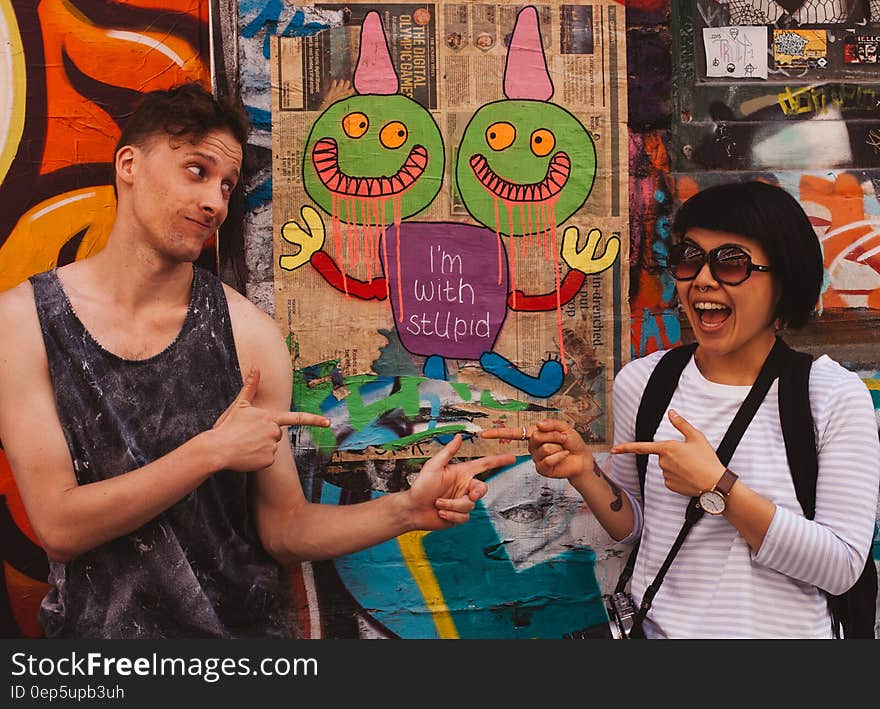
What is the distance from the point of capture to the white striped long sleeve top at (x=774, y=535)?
2.43 meters

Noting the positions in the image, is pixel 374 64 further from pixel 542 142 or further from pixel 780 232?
pixel 780 232

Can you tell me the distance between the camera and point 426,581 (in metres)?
3.43

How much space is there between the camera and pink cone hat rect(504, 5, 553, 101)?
339cm

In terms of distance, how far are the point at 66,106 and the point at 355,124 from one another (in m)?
1.07

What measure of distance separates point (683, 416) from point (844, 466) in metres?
0.48

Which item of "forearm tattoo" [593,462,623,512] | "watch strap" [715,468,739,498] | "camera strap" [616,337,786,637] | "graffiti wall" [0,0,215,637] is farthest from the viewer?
"graffiti wall" [0,0,215,637]

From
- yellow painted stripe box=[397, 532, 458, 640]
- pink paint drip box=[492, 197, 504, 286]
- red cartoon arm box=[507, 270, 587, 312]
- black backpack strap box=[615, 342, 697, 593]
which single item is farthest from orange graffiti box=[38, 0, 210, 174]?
black backpack strap box=[615, 342, 697, 593]

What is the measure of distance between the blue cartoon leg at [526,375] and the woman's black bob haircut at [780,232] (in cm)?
95

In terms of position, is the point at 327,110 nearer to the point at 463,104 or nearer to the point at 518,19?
the point at 463,104

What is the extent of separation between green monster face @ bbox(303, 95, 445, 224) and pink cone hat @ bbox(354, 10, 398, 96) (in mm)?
38

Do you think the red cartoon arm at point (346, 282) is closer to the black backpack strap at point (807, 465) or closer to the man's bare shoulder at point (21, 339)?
the man's bare shoulder at point (21, 339)

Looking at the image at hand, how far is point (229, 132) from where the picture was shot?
2.89 m

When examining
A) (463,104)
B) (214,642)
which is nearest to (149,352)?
(214,642)

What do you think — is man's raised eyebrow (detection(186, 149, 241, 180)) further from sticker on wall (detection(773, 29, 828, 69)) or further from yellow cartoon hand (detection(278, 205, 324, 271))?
sticker on wall (detection(773, 29, 828, 69))
